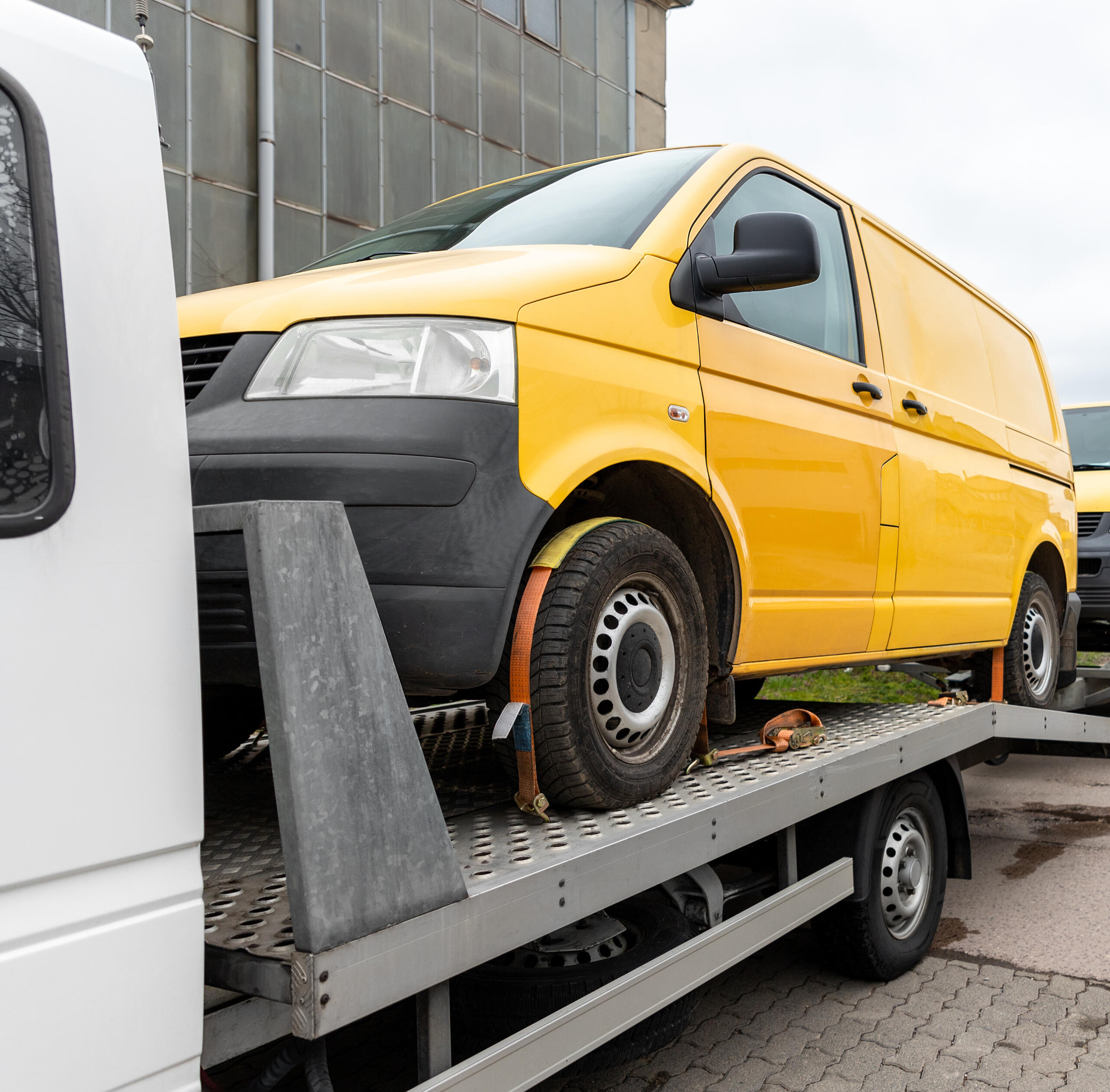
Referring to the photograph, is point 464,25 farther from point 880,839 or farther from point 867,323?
→ point 880,839

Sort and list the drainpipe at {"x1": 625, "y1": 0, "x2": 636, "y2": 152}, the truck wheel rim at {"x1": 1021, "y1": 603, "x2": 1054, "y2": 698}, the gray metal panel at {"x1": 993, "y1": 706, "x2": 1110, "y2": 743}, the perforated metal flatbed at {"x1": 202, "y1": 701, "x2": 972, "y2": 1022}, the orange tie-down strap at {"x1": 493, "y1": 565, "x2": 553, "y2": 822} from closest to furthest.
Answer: the perforated metal flatbed at {"x1": 202, "y1": 701, "x2": 972, "y2": 1022}
the orange tie-down strap at {"x1": 493, "y1": 565, "x2": 553, "y2": 822}
the gray metal panel at {"x1": 993, "y1": 706, "x2": 1110, "y2": 743}
the truck wheel rim at {"x1": 1021, "y1": 603, "x2": 1054, "y2": 698}
the drainpipe at {"x1": 625, "y1": 0, "x2": 636, "y2": 152}

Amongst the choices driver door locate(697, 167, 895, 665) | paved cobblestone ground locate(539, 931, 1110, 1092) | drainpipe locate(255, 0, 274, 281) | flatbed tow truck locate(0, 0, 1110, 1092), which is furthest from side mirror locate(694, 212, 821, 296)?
drainpipe locate(255, 0, 274, 281)

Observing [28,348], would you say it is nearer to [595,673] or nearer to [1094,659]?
[595,673]

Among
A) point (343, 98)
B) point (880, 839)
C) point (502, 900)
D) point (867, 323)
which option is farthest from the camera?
point (343, 98)

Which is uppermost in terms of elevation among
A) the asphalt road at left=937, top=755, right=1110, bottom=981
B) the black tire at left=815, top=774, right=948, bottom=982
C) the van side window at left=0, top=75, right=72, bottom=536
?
the van side window at left=0, top=75, right=72, bottom=536

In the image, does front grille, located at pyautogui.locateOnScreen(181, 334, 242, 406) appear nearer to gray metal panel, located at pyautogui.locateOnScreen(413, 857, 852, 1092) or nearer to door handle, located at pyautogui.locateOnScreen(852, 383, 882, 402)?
gray metal panel, located at pyautogui.locateOnScreen(413, 857, 852, 1092)

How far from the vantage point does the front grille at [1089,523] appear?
26.8 feet

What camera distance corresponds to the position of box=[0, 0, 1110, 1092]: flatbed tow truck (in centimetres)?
129

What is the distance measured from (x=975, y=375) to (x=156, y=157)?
12.7ft

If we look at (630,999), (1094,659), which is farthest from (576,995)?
(1094,659)

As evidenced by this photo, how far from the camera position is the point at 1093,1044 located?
306cm

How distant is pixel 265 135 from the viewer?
426 inches

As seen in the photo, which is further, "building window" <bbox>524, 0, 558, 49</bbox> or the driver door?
"building window" <bbox>524, 0, 558, 49</bbox>

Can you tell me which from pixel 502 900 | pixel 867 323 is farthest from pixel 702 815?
pixel 867 323
